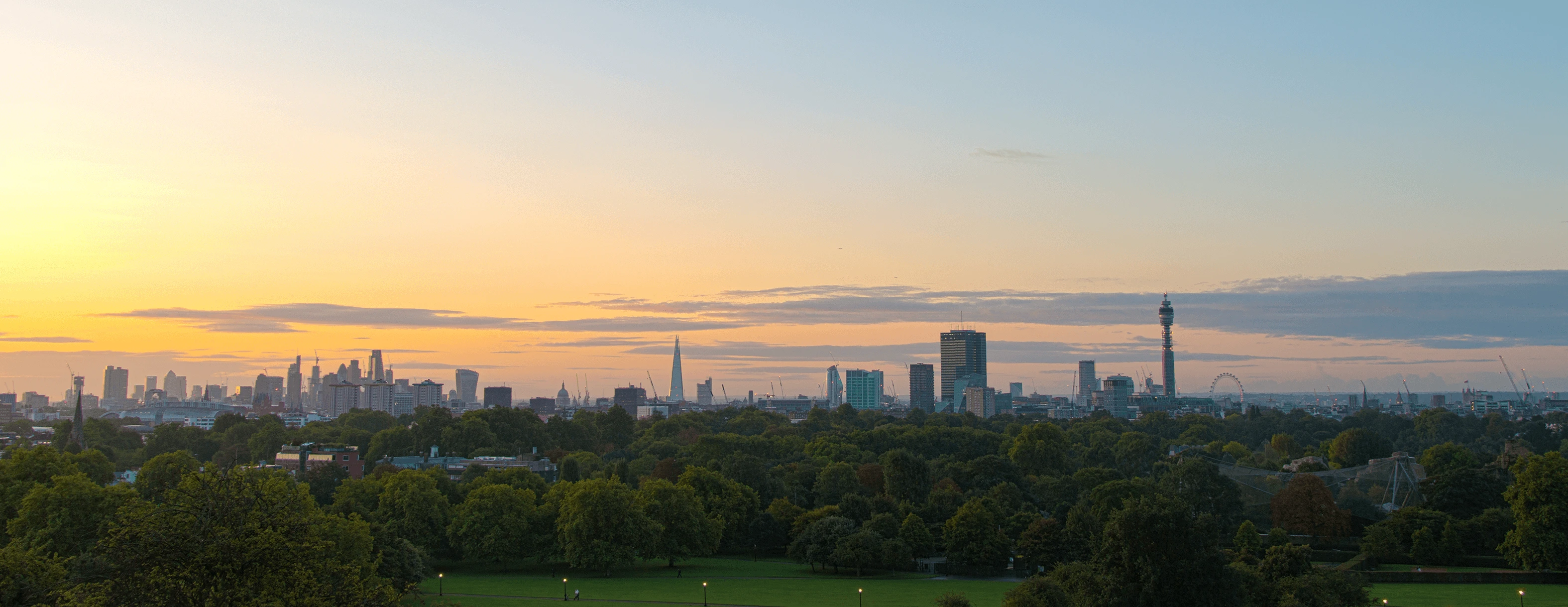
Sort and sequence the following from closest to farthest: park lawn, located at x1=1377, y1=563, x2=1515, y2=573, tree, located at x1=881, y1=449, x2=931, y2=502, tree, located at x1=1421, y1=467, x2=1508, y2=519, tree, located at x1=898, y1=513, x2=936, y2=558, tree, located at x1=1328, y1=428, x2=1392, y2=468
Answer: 1. park lawn, located at x1=1377, y1=563, x2=1515, y2=573
2. tree, located at x1=898, y1=513, x2=936, y2=558
3. tree, located at x1=1421, y1=467, x2=1508, y2=519
4. tree, located at x1=881, y1=449, x2=931, y2=502
5. tree, located at x1=1328, y1=428, x2=1392, y2=468

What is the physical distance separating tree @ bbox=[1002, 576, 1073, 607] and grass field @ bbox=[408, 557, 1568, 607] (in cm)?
1051

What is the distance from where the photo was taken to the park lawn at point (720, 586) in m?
50.6

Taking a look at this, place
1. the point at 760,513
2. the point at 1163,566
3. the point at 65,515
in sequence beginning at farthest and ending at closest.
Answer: the point at 760,513, the point at 65,515, the point at 1163,566

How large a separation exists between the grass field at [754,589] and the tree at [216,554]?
1907 centimetres

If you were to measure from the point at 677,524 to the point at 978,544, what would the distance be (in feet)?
56.6

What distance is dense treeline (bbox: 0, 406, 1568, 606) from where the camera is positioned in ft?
84.1

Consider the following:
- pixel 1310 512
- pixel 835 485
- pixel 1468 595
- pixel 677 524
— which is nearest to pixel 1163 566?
pixel 1468 595

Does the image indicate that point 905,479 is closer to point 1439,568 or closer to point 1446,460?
point 1439,568

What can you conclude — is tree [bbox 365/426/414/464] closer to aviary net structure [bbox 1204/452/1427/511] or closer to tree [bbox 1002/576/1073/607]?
aviary net structure [bbox 1204/452/1427/511]

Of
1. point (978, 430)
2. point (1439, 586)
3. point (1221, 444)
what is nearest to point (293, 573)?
point (1439, 586)

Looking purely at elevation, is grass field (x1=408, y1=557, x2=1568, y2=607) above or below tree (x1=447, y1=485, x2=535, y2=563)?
below

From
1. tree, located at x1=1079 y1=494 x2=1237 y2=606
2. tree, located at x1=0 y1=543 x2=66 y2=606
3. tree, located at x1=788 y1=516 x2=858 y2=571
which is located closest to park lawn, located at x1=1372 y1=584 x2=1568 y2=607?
tree, located at x1=1079 y1=494 x2=1237 y2=606

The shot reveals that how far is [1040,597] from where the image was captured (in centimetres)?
3822

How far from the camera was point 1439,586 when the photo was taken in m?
54.0
